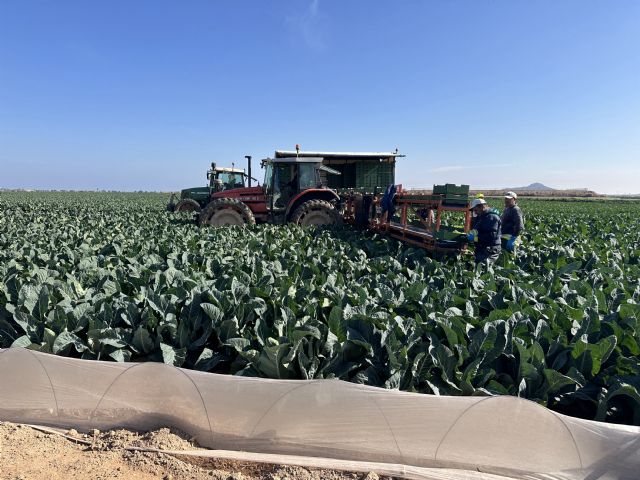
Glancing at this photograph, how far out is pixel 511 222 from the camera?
24.2 feet

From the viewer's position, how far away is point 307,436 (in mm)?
2473

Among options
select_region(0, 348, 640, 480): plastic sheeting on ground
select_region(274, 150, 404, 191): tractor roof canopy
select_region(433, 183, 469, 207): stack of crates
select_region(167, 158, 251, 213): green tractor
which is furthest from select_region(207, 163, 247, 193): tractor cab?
select_region(0, 348, 640, 480): plastic sheeting on ground

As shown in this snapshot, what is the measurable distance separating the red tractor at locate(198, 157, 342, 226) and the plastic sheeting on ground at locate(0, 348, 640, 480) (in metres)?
8.36

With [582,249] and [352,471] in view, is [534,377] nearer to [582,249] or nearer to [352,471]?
[352,471]

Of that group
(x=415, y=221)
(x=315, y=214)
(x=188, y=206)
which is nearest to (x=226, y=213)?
(x=315, y=214)

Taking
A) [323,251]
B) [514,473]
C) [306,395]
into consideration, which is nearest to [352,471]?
[306,395]

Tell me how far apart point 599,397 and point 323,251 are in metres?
4.71

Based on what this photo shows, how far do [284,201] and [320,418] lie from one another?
32.5ft

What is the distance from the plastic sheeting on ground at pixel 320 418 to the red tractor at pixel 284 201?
8.36 metres

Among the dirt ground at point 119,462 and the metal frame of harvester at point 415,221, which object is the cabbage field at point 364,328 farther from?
the metal frame of harvester at point 415,221

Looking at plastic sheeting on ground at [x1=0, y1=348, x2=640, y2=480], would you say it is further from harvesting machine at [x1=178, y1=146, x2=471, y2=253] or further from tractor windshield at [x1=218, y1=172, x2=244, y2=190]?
tractor windshield at [x1=218, y1=172, x2=244, y2=190]

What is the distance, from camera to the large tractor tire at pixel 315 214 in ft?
36.3

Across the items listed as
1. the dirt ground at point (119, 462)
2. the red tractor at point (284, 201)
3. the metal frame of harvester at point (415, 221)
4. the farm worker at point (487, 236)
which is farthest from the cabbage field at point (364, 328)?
the red tractor at point (284, 201)

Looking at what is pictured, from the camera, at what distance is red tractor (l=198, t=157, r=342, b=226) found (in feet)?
36.6
